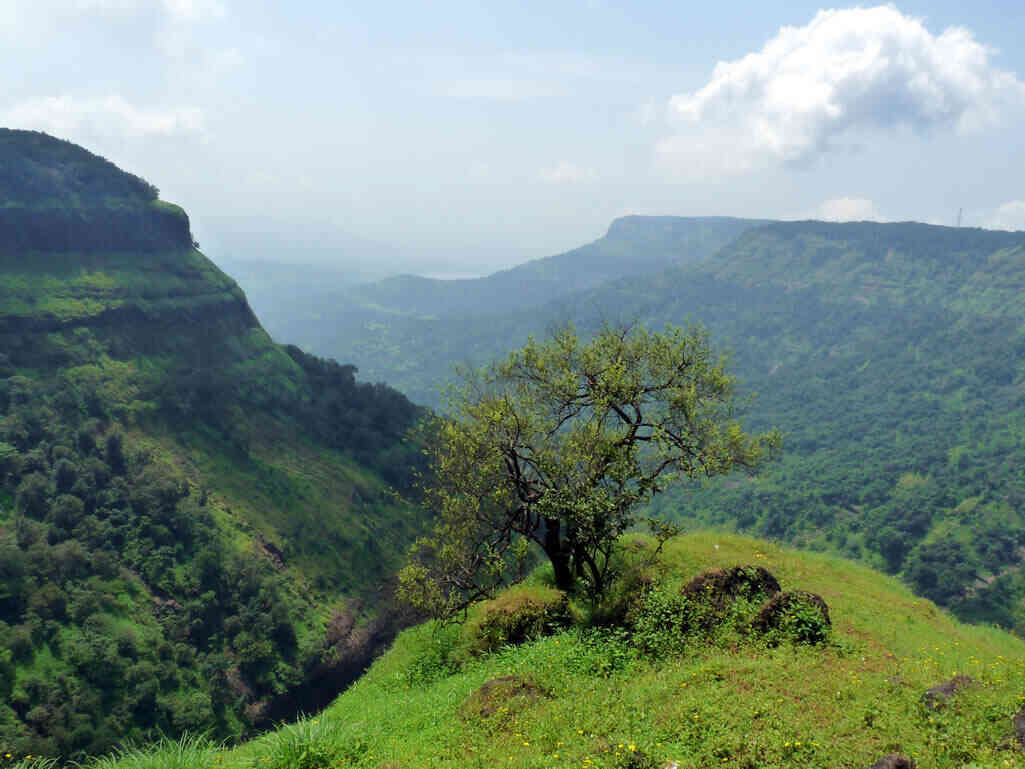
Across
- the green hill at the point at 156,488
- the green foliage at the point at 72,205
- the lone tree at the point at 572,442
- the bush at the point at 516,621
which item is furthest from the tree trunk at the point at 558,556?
the green foliage at the point at 72,205

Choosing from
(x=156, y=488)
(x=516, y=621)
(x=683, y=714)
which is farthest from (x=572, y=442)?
(x=156, y=488)

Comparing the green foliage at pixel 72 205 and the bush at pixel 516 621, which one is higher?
the green foliage at pixel 72 205

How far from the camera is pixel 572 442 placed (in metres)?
22.5

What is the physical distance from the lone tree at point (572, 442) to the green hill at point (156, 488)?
477 inches

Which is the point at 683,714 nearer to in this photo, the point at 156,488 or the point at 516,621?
the point at 516,621

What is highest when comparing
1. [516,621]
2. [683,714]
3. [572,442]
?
[572,442]

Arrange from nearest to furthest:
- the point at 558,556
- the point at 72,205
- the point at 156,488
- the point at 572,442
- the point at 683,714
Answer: the point at 683,714 < the point at 572,442 < the point at 558,556 < the point at 156,488 < the point at 72,205

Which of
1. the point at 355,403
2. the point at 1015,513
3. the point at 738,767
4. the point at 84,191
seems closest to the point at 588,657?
the point at 738,767

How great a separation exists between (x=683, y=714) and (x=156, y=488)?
7437 centimetres

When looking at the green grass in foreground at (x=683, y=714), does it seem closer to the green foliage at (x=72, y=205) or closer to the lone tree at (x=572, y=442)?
the lone tree at (x=572, y=442)

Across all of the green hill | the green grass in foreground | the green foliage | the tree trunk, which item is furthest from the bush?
the green foliage

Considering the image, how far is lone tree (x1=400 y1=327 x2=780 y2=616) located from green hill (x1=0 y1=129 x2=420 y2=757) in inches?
477

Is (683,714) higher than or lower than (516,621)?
higher

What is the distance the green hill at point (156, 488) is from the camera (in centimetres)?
5312
